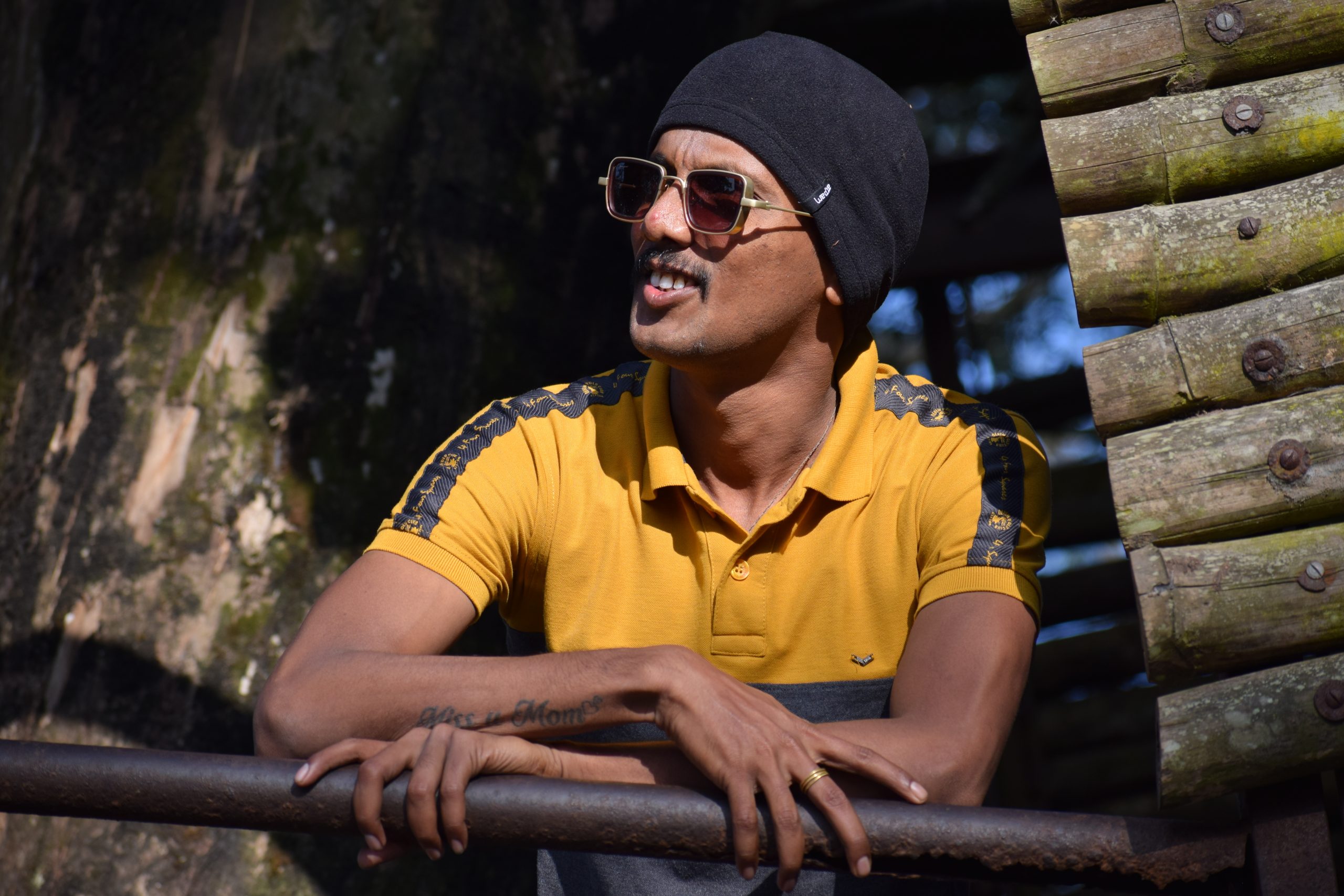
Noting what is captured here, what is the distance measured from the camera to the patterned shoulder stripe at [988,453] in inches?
99.0

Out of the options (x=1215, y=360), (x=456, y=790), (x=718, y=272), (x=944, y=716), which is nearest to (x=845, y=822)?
(x=944, y=716)

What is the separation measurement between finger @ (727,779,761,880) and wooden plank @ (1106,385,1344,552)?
81cm

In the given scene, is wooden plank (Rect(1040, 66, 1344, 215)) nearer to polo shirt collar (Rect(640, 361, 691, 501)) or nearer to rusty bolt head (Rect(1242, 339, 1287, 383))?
rusty bolt head (Rect(1242, 339, 1287, 383))

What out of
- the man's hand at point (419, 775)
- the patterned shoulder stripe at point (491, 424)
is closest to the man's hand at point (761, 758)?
the man's hand at point (419, 775)

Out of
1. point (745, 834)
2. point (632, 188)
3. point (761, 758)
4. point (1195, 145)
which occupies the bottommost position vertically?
point (745, 834)

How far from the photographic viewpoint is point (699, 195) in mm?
2836

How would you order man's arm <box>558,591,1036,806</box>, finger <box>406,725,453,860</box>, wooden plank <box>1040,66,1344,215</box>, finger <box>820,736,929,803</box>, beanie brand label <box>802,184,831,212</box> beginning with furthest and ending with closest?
1. beanie brand label <box>802,184,831,212</box>
2. wooden plank <box>1040,66,1344,215</box>
3. man's arm <box>558,591,1036,806</box>
4. finger <box>820,736,929,803</box>
5. finger <box>406,725,453,860</box>

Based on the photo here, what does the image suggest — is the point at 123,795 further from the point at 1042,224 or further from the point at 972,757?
the point at 1042,224

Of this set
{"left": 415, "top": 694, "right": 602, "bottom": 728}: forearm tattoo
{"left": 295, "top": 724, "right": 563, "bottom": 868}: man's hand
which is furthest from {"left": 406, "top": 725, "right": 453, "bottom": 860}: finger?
{"left": 415, "top": 694, "right": 602, "bottom": 728}: forearm tattoo

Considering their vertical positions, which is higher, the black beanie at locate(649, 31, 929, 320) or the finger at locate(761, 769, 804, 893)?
the black beanie at locate(649, 31, 929, 320)

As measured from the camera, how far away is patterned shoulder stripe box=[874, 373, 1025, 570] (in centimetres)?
251

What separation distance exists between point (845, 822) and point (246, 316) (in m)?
2.63

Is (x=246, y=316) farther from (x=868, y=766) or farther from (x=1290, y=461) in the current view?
(x=1290, y=461)

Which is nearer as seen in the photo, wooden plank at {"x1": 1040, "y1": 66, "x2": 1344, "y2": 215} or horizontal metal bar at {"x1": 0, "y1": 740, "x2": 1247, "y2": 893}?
horizontal metal bar at {"x1": 0, "y1": 740, "x2": 1247, "y2": 893}
